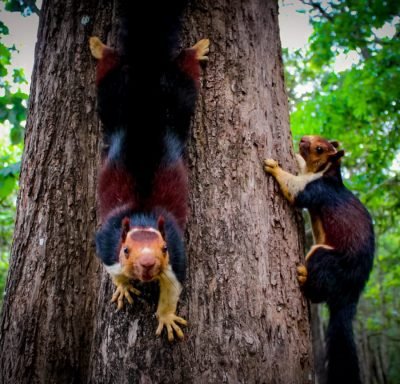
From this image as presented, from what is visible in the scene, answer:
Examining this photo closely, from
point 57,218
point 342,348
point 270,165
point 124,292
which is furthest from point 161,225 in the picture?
point 342,348

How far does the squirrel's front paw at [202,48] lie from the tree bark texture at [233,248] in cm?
5

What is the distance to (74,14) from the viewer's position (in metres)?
3.12

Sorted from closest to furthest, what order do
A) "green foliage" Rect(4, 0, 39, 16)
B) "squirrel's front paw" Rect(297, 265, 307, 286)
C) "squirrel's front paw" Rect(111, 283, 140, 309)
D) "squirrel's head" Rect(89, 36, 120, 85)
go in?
"squirrel's front paw" Rect(111, 283, 140, 309), "squirrel's front paw" Rect(297, 265, 307, 286), "squirrel's head" Rect(89, 36, 120, 85), "green foliage" Rect(4, 0, 39, 16)

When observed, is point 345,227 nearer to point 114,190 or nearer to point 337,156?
point 337,156

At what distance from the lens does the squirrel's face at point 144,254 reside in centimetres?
184

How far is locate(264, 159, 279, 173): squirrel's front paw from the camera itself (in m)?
2.57

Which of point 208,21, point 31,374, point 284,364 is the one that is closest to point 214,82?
point 208,21

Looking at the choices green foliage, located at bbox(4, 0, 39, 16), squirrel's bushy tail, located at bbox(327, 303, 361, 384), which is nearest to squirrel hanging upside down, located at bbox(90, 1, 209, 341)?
squirrel's bushy tail, located at bbox(327, 303, 361, 384)

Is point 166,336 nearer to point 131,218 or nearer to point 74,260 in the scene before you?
point 131,218

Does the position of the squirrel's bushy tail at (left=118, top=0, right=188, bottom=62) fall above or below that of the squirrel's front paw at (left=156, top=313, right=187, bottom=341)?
above

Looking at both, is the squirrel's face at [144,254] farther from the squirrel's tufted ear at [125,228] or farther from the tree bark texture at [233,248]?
the tree bark texture at [233,248]

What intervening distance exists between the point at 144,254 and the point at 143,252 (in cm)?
2

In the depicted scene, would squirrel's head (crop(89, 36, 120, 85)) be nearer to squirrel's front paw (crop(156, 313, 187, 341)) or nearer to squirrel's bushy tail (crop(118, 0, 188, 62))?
squirrel's bushy tail (crop(118, 0, 188, 62))

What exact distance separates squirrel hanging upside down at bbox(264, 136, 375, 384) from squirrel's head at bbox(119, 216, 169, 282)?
3.22 ft
